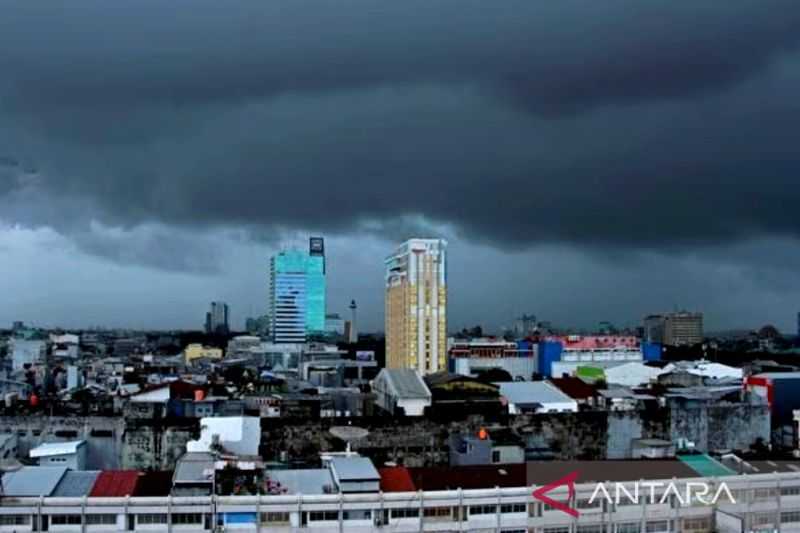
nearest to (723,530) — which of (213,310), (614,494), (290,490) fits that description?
(614,494)

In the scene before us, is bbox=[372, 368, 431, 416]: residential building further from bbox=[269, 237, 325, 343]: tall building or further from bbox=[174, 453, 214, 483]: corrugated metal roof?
bbox=[269, 237, 325, 343]: tall building

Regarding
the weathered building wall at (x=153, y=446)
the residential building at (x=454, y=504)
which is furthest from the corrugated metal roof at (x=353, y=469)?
the weathered building wall at (x=153, y=446)

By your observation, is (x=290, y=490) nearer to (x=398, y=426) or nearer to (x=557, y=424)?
(x=398, y=426)

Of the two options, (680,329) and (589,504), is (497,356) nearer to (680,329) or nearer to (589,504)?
(589,504)

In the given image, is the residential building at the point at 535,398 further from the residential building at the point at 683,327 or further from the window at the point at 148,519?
the residential building at the point at 683,327

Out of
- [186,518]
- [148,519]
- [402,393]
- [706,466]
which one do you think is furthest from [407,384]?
[148,519]

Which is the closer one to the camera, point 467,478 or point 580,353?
point 467,478
